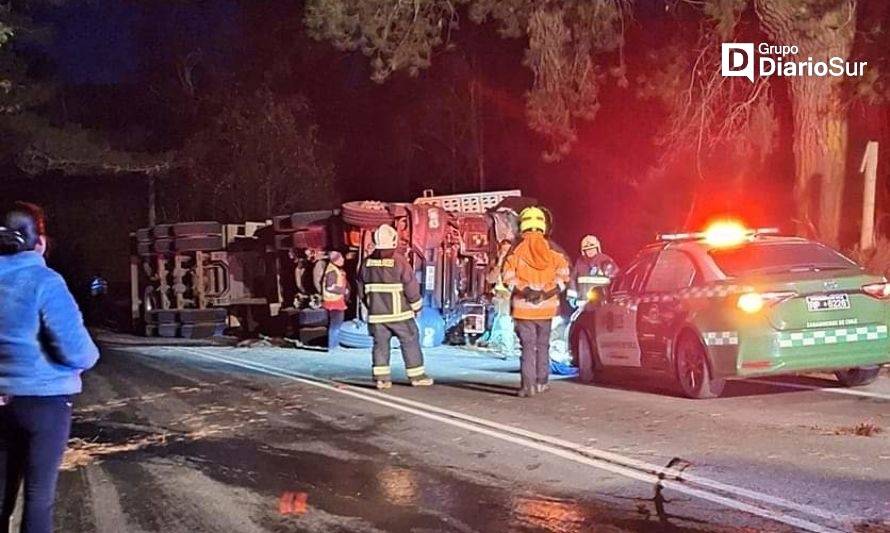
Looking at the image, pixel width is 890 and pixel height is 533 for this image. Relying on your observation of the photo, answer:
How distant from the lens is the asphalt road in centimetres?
595

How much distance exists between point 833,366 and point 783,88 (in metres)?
8.23

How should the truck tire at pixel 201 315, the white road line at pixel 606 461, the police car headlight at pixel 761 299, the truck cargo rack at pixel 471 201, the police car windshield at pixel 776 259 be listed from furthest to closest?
the truck tire at pixel 201 315 → the truck cargo rack at pixel 471 201 → the police car windshield at pixel 776 259 → the police car headlight at pixel 761 299 → the white road line at pixel 606 461

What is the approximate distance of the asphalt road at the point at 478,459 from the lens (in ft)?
19.5

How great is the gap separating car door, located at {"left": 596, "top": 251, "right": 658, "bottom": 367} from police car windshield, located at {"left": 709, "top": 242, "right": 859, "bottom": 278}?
3.51 feet

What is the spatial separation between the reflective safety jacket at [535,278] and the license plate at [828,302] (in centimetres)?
240

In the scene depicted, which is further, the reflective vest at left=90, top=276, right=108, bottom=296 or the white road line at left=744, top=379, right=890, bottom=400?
the reflective vest at left=90, top=276, right=108, bottom=296

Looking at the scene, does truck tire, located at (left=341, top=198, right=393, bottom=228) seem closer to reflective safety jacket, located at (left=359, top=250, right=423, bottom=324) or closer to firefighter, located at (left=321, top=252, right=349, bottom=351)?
firefighter, located at (left=321, top=252, right=349, bottom=351)

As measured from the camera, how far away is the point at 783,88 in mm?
16469

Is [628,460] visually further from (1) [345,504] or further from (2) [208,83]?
(2) [208,83]

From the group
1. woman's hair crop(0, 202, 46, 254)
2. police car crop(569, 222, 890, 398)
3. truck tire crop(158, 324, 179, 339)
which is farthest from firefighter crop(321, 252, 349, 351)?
woman's hair crop(0, 202, 46, 254)

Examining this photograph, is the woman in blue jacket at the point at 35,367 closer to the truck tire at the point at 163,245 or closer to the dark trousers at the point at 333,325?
the dark trousers at the point at 333,325

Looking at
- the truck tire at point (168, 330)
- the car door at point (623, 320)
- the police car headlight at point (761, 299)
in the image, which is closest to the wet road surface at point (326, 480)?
the car door at point (623, 320)

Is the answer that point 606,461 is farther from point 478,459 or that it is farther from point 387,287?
point 387,287

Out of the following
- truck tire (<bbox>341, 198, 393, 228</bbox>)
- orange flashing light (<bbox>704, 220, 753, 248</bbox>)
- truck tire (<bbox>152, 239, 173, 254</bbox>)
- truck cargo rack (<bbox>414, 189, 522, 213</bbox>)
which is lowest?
orange flashing light (<bbox>704, 220, 753, 248</bbox>)
